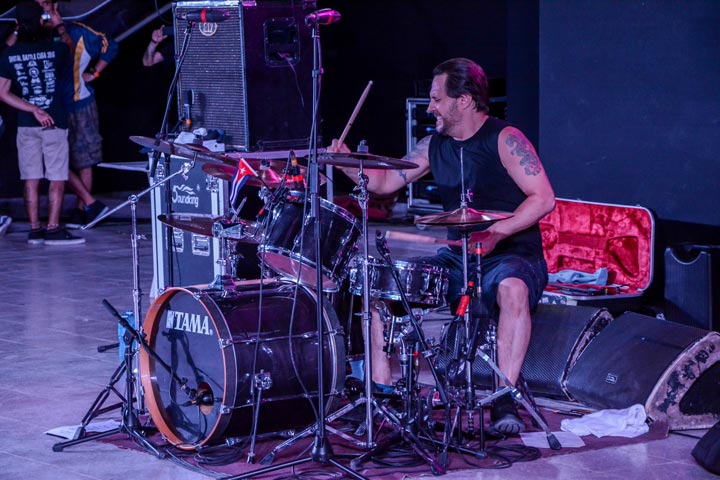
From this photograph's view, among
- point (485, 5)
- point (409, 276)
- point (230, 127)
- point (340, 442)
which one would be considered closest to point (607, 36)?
point (230, 127)

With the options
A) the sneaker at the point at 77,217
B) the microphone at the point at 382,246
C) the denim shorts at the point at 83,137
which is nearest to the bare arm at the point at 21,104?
the denim shorts at the point at 83,137

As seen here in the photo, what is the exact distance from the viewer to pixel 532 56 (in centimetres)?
981

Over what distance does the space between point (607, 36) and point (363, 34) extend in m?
6.39

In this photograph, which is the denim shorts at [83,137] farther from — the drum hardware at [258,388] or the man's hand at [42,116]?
the drum hardware at [258,388]

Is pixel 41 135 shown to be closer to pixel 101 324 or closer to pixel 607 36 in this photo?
pixel 101 324

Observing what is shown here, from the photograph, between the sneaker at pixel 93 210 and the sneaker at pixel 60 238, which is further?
the sneaker at pixel 93 210

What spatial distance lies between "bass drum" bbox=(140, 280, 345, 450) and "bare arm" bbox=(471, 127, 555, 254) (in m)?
0.84

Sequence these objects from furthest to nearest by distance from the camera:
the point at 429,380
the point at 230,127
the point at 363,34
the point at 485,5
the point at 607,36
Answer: the point at 363,34
the point at 485,5
the point at 607,36
the point at 230,127
the point at 429,380

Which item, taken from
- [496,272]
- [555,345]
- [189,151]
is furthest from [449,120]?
[189,151]

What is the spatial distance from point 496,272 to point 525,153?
550 millimetres

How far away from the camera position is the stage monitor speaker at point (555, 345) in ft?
18.4

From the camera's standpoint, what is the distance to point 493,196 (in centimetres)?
541

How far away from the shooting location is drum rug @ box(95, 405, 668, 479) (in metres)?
4.58

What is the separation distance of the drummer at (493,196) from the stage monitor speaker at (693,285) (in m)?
1.11
